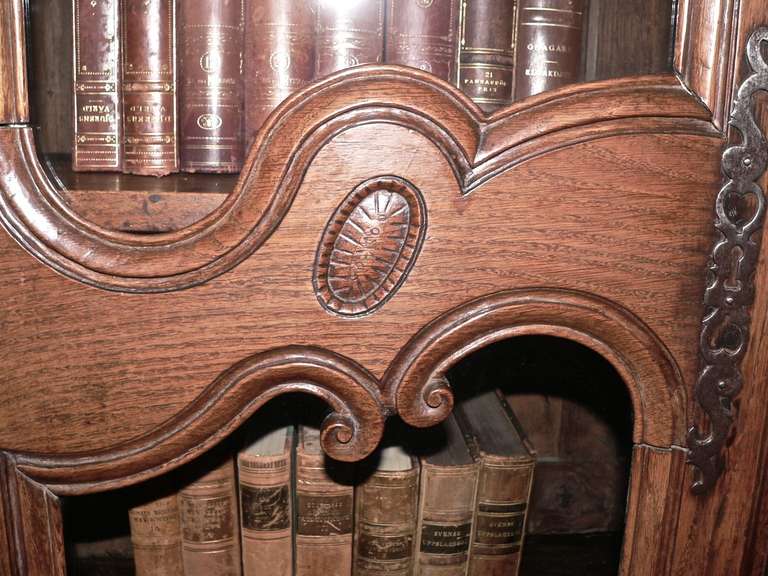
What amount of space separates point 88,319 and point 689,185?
1.40 feet

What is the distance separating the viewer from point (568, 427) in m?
1.28

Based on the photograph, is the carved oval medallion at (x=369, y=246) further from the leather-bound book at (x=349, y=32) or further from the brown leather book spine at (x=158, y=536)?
the brown leather book spine at (x=158, y=536)

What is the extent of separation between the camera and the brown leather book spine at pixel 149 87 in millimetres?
712

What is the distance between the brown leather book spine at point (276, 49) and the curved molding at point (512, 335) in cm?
28

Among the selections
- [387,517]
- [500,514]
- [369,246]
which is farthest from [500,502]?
[369,246]

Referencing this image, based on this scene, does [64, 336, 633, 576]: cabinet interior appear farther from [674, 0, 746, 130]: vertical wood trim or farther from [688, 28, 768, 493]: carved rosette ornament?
[674, 0, 746, 130]: vertical wood trim

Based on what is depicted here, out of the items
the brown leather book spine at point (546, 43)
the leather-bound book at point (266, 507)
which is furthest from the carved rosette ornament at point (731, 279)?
the leather-bound book at point (266, 507)

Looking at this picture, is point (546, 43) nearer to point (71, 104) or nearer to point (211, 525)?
point (71, 104)

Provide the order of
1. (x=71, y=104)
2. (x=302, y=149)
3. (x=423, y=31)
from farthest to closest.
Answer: (x=71, y=104), (x=423, y=31), (x=302, y=149)

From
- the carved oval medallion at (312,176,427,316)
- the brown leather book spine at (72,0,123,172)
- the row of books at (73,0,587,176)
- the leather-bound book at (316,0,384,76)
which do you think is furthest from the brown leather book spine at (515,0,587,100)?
the brown leather book spine at (72,0,123,172)

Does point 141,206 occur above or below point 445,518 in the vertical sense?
above

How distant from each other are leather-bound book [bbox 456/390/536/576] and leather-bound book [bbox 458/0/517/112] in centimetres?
42

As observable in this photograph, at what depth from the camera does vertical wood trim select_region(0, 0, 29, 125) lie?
52cm

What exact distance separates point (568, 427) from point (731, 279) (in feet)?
2.43
